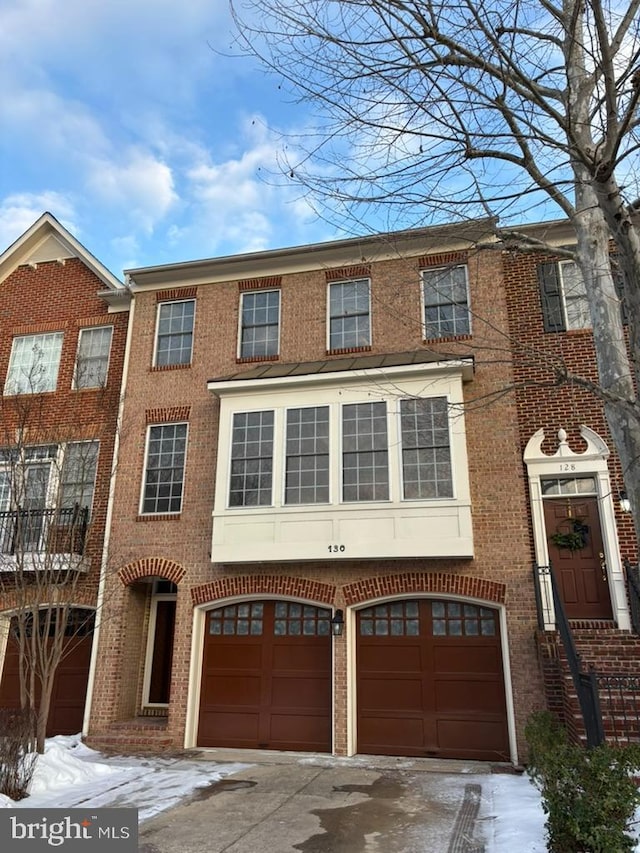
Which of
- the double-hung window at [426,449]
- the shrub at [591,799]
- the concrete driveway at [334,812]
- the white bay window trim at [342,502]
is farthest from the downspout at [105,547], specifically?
the shrub at [591,799]

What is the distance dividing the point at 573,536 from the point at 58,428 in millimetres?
9337

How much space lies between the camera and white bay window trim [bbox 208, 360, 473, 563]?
10273 mm

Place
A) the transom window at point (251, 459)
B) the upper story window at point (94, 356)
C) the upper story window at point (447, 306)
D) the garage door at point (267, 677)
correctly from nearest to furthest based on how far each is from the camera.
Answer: the garage door at point (267, 677) < the transom window at point (251, 459) < the upper story window at point (447, 306) < the upper story window at point (94, 356)

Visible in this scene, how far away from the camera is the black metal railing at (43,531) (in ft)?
32.7

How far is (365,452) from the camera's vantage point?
11.1 metres

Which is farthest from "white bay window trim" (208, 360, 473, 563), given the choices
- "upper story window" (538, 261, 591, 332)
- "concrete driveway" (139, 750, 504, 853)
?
"concrete driveway" (139, 750, 504, 853)

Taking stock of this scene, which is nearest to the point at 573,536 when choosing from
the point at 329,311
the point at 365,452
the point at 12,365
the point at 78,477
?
the point at 365,452

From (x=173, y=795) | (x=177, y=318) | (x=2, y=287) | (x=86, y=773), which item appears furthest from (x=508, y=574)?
(x=2, y=287)

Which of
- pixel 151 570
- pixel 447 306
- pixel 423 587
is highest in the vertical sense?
pixel 447 306

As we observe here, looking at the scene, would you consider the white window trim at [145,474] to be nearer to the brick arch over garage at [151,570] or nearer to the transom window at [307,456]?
the brick arch over garage at [151,570]

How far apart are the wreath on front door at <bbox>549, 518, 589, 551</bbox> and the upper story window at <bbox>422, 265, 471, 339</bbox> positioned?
3.88 metres

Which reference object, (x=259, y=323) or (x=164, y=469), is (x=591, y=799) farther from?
(x=259, y=323)

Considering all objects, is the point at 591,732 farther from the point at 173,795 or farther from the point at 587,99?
the point at 587,99

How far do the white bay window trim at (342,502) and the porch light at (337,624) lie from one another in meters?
1.01
